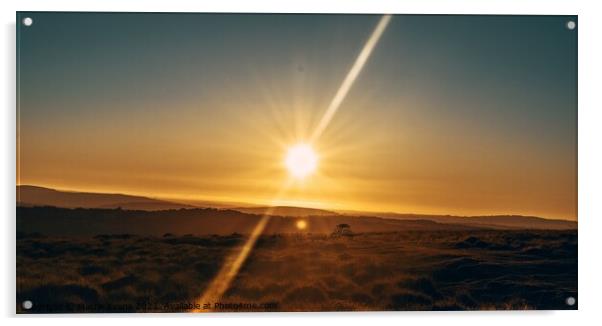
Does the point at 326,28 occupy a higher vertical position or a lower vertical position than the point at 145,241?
higher

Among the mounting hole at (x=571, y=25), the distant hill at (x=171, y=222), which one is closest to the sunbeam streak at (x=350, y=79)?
the distant hill at (x=171, y=222)

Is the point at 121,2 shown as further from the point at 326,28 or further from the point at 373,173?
the point at 373,173

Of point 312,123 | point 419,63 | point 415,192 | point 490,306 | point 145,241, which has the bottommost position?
point 490,306

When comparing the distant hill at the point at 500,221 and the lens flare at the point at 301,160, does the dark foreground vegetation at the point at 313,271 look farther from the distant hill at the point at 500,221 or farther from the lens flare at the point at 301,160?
the lens flare at the point at 301,160

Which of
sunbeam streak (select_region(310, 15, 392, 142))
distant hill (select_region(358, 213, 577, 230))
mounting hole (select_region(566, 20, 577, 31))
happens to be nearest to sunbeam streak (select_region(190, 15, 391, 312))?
sunbeam streak (select_region(310, 15, 392, 142))

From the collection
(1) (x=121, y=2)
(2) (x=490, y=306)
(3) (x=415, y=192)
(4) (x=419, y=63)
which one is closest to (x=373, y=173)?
(3) (x=415, y=192)
